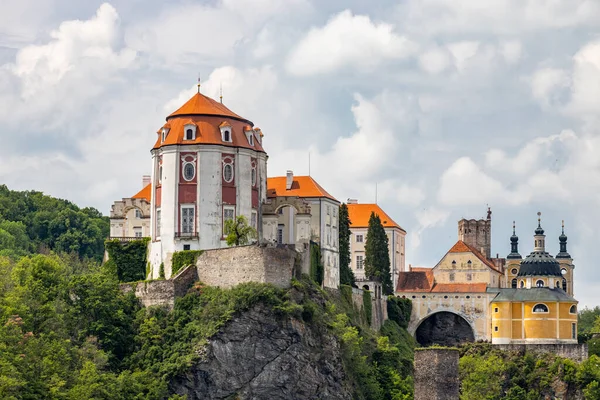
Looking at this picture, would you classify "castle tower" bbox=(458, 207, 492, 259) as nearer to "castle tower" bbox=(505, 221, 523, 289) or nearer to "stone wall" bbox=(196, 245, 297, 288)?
"castle tower" bbox=(505, 221, 523, 289)

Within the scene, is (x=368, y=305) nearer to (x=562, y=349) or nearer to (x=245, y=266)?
(x=562, y=349)

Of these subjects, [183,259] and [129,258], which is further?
[129,258]

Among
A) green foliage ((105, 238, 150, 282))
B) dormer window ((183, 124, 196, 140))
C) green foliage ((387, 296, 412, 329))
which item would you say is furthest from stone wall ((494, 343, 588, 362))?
dormer window ((183, 124, 196, 140))

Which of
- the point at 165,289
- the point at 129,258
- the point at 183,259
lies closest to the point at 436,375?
the point at 183,259

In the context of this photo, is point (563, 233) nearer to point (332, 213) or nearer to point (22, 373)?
point (332, 213)

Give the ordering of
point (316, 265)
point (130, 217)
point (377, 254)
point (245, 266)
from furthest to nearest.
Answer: point (377, 254), point (130, 217), point (316, 265), point (245, 266)

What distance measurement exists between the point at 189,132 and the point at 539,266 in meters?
37.2

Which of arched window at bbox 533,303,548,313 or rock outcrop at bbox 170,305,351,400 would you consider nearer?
rock outcrop at bbox 170,305,351,400

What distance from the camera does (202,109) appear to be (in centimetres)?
9688

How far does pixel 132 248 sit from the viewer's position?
96.7m

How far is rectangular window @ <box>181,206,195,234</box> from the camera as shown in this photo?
94.1 m

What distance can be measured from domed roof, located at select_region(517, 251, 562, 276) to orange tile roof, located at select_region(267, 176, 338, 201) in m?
22.8

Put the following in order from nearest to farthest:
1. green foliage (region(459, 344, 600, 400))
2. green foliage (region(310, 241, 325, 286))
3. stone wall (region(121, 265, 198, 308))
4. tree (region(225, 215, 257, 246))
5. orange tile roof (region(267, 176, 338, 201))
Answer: stone wall (region(121, 265, 198, 308)) < tree (region(225, 215, 257, 246)) < green foliage (region(310, 241, 325, 286)) < orange tile roof (region(267, 176, 338, 201)) < green foliage (region(459, 344, 600, 400))

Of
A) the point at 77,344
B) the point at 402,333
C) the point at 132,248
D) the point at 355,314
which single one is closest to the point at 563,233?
the point at 402,333
